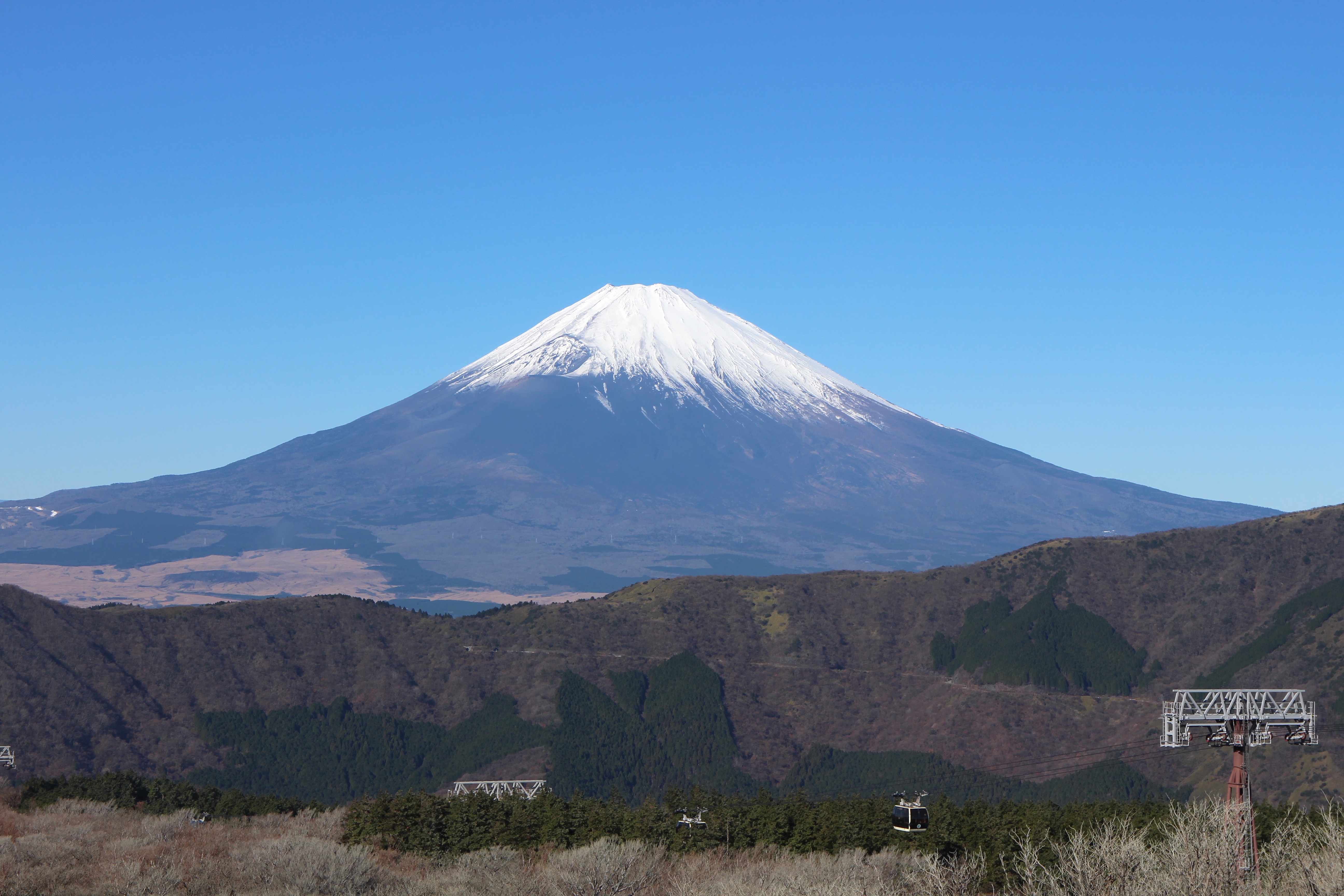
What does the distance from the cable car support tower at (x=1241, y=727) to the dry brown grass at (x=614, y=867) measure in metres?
1.41

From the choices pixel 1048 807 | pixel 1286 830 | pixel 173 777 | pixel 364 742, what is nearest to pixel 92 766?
pixel 173 777

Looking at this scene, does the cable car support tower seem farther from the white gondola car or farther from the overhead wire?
the overhead wire

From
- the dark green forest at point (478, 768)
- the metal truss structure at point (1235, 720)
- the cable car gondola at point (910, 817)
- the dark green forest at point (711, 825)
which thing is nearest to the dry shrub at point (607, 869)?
the dark green forest at point (711, 825)

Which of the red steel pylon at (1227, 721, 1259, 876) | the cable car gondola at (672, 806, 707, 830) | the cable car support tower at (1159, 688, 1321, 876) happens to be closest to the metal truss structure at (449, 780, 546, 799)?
the cable car gondola at (672, 806, 707, 830)

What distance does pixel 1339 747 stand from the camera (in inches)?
6220

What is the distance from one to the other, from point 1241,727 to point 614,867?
125ft

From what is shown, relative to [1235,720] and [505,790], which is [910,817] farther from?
[505,790]

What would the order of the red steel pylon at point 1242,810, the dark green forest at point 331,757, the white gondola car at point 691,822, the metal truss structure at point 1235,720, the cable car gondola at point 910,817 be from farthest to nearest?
the dark green forest at point 331,757 < the white gondola car at point 691,822 < the cable car gondola at point 910,817 < the metal truss structure at point 1235,720 < the red steel pylon at point 1242,810

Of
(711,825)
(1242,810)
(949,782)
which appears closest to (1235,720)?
(1242,810)

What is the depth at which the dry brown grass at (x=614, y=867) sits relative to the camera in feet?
194

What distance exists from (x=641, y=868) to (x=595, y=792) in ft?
328

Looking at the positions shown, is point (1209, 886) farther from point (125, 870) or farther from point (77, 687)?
point (77, 687)

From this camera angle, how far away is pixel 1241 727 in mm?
63750

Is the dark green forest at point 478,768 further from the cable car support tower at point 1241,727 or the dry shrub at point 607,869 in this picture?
the cable car support tower at point 1241,727
